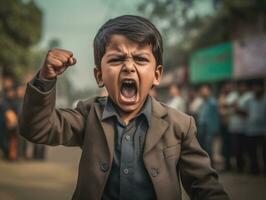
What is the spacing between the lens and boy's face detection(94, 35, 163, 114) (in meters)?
1.78

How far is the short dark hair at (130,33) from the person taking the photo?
71.6 inches

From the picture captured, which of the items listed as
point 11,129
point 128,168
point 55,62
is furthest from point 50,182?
point 55,62

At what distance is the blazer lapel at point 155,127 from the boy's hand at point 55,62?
0.39 metres

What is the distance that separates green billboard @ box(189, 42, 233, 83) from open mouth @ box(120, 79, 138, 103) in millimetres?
13121

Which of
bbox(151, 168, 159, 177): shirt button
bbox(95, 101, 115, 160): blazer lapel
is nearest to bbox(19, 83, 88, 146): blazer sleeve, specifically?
bbox(95, 101, 115, 160): blazer lapel

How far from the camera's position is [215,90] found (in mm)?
17922

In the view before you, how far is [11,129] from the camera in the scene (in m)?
9.62

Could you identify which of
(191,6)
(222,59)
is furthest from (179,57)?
(222,59)

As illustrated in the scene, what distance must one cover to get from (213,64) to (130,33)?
47.0 ft

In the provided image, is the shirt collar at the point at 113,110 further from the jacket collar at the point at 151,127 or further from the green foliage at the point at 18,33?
the green foliage at the point at 18,33

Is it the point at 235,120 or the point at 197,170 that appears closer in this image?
the point at 197,170

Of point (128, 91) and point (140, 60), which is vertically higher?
point (140, 60)

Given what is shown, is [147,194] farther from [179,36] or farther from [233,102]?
[179,36]

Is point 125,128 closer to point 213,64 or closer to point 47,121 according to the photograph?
point 47,121
